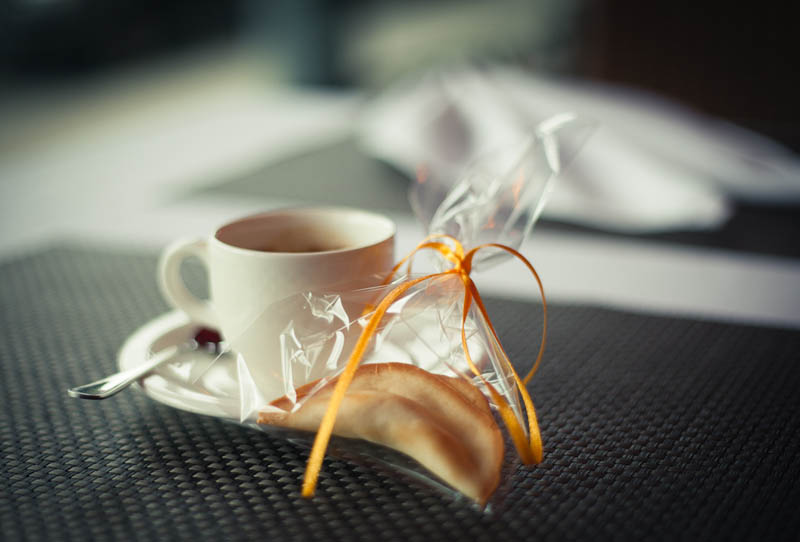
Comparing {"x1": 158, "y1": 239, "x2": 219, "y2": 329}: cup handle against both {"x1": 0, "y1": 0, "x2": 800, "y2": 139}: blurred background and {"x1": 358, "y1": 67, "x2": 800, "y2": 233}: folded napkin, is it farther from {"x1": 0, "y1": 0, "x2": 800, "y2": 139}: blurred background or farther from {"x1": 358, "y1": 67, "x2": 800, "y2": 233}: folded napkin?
{"x1": 0, "y1": 0, "x2": 800, "y2": 139}: blurred background

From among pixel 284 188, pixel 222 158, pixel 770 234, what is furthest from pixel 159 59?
pixel 770 234

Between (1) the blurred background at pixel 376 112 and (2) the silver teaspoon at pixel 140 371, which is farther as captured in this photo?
(1) the blurred background at pixel 376 112

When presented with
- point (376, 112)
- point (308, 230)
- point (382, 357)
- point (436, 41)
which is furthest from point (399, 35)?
point (382, 357)

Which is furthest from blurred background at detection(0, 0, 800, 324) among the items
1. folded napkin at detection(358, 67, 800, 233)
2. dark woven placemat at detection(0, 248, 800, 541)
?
dark woven placemat at detection(0, 248, 800, 541)

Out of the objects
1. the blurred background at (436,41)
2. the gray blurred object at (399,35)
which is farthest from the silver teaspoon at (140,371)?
the gray blurred object at (399,35)

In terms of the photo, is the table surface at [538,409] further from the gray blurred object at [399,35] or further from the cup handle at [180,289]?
the gray blurred object at [399,35]

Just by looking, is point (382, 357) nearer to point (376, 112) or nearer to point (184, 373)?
point (184, 373)
